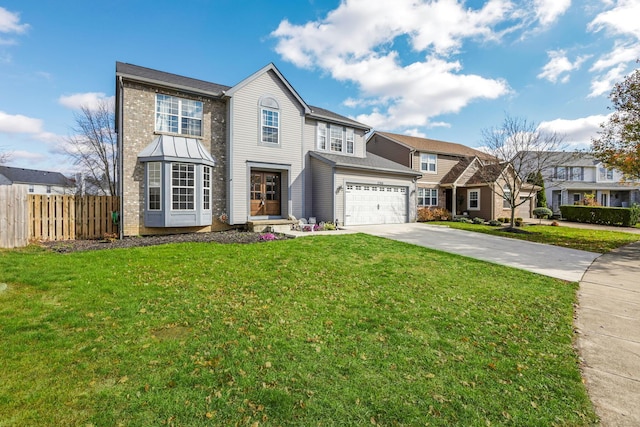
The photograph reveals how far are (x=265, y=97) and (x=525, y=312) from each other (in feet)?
47.4

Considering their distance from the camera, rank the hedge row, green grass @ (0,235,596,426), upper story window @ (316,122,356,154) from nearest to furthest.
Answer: green grass @ (0,235,596,426) → upper story window @ (316,122,356,154) → the hedge row

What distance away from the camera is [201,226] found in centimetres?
1375

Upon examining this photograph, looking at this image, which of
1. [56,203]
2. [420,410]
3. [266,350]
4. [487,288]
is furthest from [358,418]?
[56,203]

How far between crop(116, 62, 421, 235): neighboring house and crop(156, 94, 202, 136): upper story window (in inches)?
1.7

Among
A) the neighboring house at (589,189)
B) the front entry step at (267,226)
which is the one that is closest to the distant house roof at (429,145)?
the neighboring house at (589,189)

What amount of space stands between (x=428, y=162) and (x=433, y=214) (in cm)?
492

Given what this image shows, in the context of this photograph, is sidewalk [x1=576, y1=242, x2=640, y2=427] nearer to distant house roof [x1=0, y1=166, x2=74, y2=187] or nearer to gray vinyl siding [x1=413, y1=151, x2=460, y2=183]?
gray vinyl siding [x1=413, y1=151, x2=460, y2=183]

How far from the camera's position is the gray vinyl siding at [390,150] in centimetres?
2479

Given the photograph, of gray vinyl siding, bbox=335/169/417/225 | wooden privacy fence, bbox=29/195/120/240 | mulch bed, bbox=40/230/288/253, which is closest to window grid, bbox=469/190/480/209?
gray vinyl siding, bbox=335/169/417/225

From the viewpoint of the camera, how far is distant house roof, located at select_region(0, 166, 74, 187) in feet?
141

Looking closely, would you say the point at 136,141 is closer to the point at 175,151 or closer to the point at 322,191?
the point at 175,151

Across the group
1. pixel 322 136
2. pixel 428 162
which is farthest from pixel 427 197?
pixel 322 136

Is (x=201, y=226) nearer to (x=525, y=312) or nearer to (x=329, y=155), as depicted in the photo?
(x=329, y=155)

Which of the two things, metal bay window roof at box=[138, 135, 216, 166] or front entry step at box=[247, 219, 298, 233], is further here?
front entry step at box=[247, 219, 298, 233]
